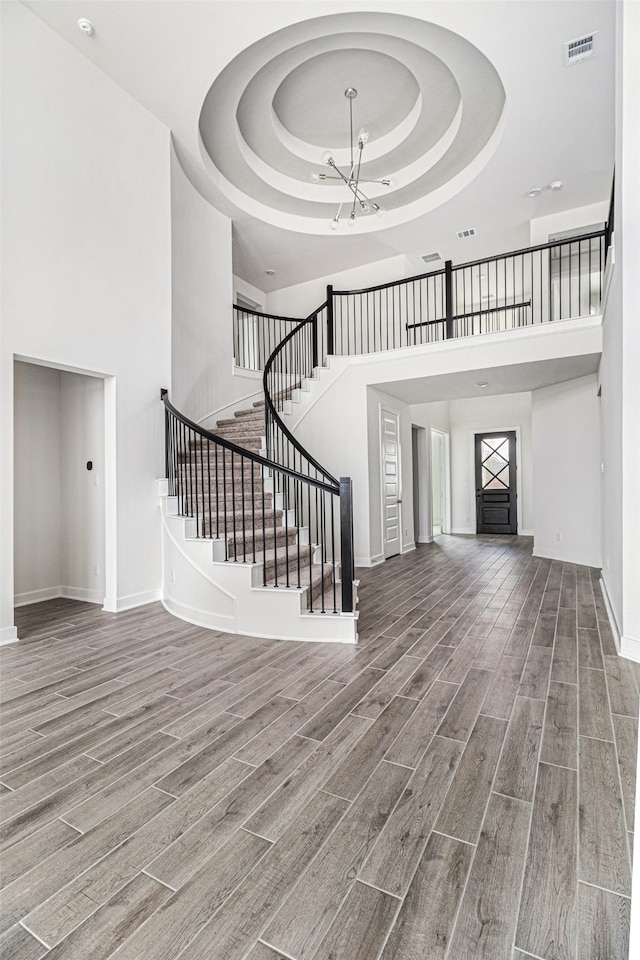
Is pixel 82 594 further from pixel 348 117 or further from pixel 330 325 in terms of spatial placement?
pixel 348 117

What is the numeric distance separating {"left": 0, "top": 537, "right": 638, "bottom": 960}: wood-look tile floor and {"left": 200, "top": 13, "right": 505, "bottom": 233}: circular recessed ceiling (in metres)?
5.88

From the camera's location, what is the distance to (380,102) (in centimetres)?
588

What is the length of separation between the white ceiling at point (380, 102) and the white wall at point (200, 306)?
0.36m

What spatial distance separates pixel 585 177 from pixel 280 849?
803 cm

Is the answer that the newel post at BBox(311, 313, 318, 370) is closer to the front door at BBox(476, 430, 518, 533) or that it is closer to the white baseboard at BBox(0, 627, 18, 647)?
the white baseboard at BBox(0, 627, 18, 647)

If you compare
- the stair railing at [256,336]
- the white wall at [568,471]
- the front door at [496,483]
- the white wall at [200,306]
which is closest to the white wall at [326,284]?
the stair railing at [256,336]

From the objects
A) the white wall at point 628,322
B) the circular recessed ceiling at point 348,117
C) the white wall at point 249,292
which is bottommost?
the white wall at point 628,322

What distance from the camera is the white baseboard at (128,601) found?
4.47 metres

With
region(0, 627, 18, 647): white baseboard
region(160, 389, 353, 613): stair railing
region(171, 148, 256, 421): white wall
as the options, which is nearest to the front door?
region(171, 148, 256, 421): white wall

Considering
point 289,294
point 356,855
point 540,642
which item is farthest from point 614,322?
point 289,294

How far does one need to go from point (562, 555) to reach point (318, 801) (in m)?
6.19

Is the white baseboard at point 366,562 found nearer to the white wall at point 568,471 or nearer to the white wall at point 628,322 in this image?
the white wall at point 568,471

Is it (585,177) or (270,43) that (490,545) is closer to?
(585,177)

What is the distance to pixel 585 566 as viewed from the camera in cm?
635
